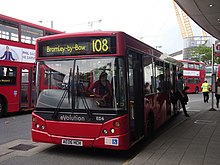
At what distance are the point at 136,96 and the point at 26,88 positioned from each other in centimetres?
825

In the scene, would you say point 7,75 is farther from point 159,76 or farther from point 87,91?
point 87,91

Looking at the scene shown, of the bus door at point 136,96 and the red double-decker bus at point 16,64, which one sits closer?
the bus door at point 136,96

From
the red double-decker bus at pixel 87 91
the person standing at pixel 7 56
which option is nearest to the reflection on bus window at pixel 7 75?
the person standing at pixel 7 56

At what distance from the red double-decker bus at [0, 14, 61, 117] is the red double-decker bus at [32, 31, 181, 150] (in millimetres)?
6525

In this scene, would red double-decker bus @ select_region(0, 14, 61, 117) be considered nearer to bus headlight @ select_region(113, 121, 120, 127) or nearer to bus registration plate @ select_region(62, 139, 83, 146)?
bus registration plate @ select_region(62, 139, 83, 146)

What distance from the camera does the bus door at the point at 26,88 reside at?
13.9 metres

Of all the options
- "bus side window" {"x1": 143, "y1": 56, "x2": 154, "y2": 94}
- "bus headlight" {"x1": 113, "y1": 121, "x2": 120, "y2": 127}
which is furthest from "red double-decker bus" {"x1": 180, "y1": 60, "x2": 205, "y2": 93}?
"bus headlight" {"x1": 113, "y1": 121, "x2": 120, "y2": 127}

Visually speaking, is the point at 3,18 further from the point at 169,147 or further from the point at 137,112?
the point at 169,147

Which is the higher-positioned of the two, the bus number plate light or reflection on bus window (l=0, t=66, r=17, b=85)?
reflection on bus window (l=0, t=66, r=17, b=85)

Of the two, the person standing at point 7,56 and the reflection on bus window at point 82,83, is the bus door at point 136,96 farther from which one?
the person standing at point 7,56

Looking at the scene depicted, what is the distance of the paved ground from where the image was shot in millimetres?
5941

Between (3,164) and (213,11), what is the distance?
10307 millimetres

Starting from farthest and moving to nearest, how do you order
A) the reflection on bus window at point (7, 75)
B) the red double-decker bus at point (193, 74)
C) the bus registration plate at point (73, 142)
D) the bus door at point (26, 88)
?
1. the red double-decker bus at point (193, 74)
2. the bus door at point (26, 88)
3. the reflection on bus window at point (7, 75)
4. the bus registration plate at point (73, 142)

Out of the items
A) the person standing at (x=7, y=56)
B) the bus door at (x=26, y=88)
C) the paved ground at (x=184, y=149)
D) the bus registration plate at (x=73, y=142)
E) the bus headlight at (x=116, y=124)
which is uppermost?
the person standing at (x=7, y=56)
